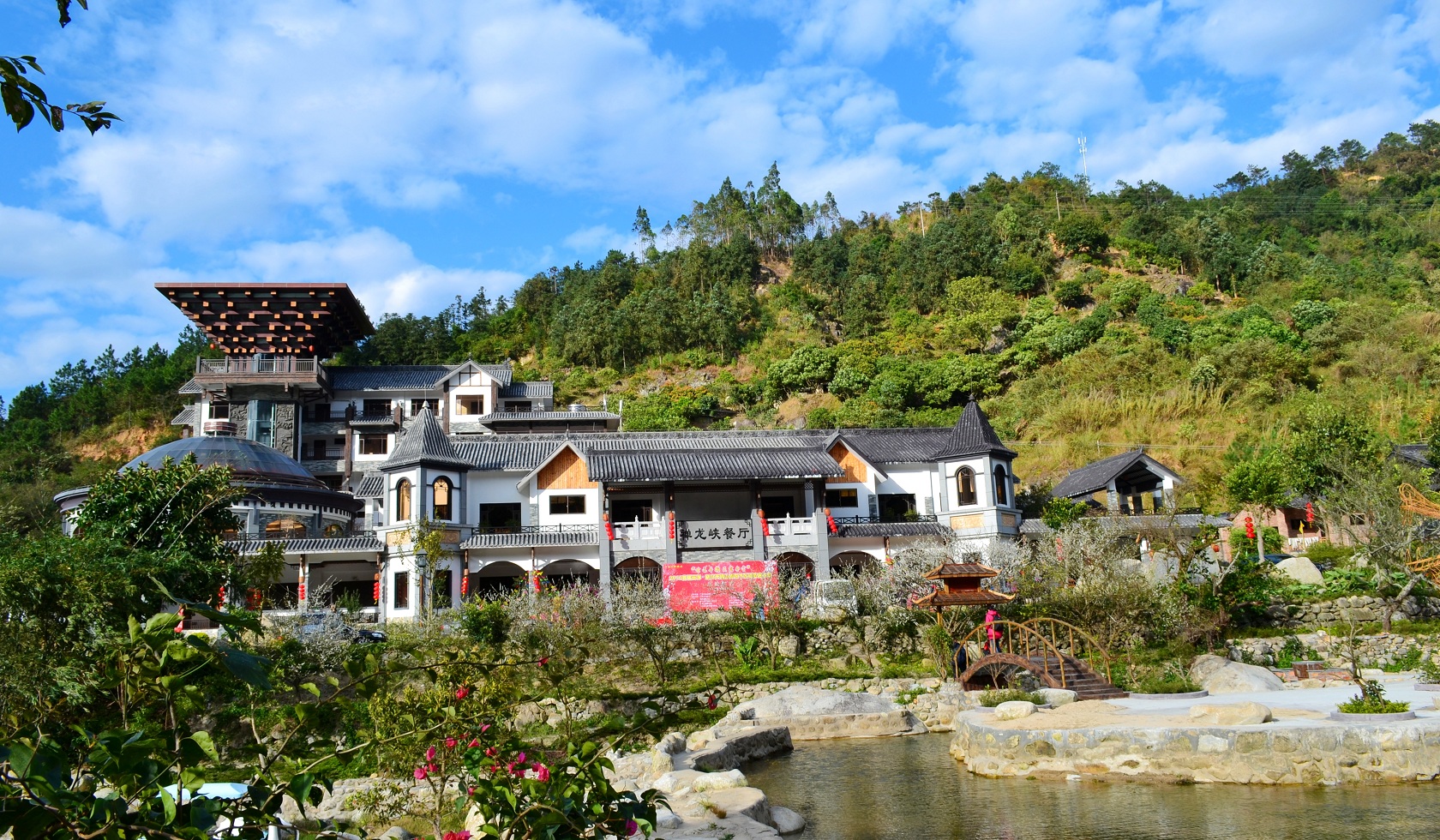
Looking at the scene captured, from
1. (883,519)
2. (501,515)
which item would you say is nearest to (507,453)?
(501,515)

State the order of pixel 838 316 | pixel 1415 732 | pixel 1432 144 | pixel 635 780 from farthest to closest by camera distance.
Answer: pixel 1432 144 → pixel 838 316 → pixel 635 780 → pixel 1415 732

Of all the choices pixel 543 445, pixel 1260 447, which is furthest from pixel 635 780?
pixel 1260 447

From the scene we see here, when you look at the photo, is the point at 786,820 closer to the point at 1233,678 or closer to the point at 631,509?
the point at 1233,678

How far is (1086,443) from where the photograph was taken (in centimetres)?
4619

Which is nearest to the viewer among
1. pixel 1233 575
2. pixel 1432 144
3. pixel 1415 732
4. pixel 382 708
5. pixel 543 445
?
pixel 382 708

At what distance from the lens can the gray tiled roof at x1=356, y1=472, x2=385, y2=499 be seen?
112ft

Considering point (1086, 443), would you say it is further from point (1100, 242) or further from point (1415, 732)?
point (1415, 732)

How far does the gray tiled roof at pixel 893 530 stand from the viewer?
32.4 meters

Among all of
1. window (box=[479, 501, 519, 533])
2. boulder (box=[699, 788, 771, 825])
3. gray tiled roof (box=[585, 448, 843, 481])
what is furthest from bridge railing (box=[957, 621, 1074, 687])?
window (box=[479, 501, 519, 533])

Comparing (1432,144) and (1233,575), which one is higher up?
(1432,144)

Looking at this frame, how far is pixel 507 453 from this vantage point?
3491cm

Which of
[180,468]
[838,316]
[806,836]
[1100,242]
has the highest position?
[1100,242]

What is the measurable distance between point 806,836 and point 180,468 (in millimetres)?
15652

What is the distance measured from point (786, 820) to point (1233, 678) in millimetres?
11914
